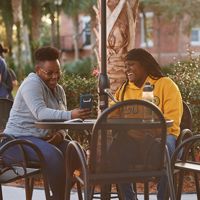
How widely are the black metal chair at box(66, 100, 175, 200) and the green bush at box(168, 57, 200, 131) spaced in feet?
12.1

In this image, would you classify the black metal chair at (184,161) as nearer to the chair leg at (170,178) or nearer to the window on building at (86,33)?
the chair leg at (170,178)

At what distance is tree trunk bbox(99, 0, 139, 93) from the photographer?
8.09 meters

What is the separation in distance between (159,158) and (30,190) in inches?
61.3

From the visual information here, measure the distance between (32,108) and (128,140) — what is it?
3.65 feet

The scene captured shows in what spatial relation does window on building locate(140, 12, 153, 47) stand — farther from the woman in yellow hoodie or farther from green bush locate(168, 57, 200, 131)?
the woman in yellow hoodie

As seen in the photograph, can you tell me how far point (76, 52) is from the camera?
150 feet

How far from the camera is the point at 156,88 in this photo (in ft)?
19.1

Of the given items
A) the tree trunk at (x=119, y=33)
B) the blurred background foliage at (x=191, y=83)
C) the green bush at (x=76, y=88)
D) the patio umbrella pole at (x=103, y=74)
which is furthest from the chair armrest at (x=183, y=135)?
the green bush at (x=76, y=88)

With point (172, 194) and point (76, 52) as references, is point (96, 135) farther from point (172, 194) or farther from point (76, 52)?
point (76, 52)

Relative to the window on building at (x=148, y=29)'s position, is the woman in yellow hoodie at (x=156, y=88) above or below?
above

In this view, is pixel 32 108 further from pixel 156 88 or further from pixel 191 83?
pixel 191 83

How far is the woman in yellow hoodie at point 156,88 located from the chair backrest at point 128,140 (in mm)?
974

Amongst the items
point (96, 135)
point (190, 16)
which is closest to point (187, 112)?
point (96, 135)

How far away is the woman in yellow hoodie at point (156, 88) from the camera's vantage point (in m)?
5.73
